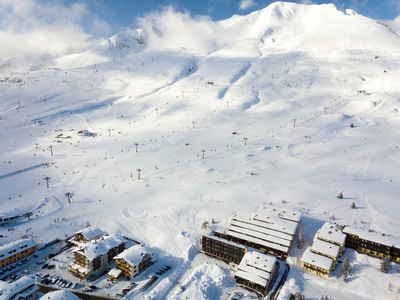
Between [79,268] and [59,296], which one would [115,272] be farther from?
[59,296]

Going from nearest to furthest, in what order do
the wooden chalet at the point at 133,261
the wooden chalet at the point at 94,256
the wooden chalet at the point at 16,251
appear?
the wooden chalet at the point at 133,261
the wooden chalet at the point at 94,256
the wooden chalet at the point at 16,251

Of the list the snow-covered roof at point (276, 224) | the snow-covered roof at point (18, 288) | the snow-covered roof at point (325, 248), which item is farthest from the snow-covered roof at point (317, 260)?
the snow-covered roof at point (18, 288)

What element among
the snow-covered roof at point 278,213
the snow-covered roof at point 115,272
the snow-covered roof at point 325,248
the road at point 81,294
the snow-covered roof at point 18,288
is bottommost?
the road at point 81,294

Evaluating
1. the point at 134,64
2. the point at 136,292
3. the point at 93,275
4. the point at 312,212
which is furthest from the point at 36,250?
the point at 134,64

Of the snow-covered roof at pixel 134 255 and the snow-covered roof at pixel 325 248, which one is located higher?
the snow-covered roof at pixel 325 248

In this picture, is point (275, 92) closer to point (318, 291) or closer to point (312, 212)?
point (312, 212)

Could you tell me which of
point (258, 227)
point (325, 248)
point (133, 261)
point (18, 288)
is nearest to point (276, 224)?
point (258, 227)

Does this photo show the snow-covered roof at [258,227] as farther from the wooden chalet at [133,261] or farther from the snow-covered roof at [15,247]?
the snow-covered roof at [15,247]
